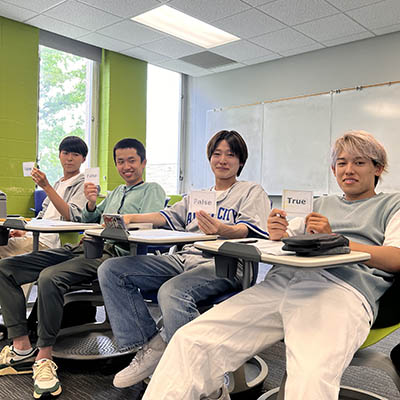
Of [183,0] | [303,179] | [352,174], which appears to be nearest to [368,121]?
[303,179]

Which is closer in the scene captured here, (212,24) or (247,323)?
(247,323)

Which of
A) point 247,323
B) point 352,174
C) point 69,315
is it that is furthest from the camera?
point 69,315

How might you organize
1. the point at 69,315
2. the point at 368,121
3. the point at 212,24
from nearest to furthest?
the point at 69,315 < the point at 212,24 < the point at 368,121

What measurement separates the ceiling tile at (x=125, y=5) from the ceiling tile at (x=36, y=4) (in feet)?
Result: 1.07

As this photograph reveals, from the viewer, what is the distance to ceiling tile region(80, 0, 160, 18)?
4.02 metres

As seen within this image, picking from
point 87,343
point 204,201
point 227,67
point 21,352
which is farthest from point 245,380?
point 227,67

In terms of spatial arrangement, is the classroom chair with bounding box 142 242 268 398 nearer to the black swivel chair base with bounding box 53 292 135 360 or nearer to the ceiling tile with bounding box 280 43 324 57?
the black swivel chair base with bounding box 53 292 135 360

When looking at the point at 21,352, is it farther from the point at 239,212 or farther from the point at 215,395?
the point at 239,212

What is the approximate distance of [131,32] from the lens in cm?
477

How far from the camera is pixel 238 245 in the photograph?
4.12 ft

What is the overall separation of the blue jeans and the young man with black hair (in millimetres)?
258

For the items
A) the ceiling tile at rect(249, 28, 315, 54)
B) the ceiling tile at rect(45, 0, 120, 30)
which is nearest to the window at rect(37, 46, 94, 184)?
the ceiling tile at rect(45, 0, 120, 30)

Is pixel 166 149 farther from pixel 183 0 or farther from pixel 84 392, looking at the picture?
pixel 84 392

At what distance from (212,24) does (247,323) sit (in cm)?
389
